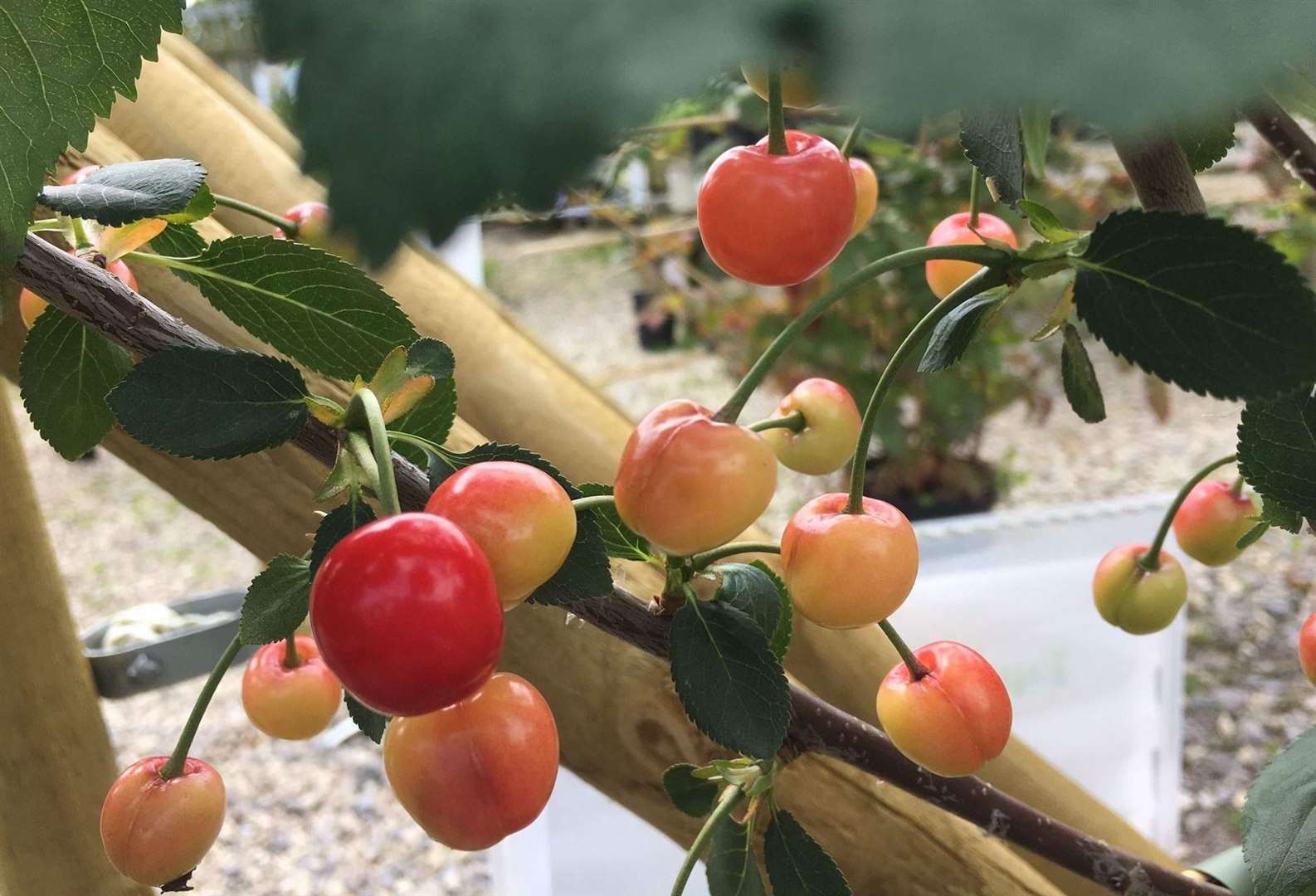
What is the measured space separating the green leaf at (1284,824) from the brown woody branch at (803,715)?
27mm

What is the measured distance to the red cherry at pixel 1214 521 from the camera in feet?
1.38

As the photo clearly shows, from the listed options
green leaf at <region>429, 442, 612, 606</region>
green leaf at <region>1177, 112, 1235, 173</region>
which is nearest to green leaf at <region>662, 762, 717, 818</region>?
green leaf at <region>429, 442, 612, 606</region>

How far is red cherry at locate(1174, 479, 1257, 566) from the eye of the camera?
1.38 feet

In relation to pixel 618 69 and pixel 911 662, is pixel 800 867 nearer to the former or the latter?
pixel 911 662

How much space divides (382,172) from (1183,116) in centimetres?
5

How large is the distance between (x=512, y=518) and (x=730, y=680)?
0.09m

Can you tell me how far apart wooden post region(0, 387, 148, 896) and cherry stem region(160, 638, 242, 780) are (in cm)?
19

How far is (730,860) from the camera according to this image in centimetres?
34

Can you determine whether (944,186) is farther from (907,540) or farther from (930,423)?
(907,540)

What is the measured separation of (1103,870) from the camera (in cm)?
34

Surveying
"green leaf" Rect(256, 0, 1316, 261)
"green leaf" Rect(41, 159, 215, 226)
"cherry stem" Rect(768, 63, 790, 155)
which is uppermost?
"green leaf" Rect(256, 0, 1316, 261)

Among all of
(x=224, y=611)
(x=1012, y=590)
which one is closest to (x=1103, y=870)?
(x=224, y=611)

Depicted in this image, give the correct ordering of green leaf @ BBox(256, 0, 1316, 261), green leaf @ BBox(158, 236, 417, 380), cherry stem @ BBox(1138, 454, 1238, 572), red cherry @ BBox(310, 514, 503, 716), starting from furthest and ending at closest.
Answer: cherry stem @ BBox(1138, 454, 1238, 572) < green leaf @ BBox(158, 236, 417, 380) < red cherry @ BBox(310, 514, 503, 716) < green leaf @ BBox(256, 0, 1316, 261)

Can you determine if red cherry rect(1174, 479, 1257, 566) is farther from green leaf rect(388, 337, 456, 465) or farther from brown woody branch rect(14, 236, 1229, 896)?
green leaf rect(388, 337, 456, 465)
